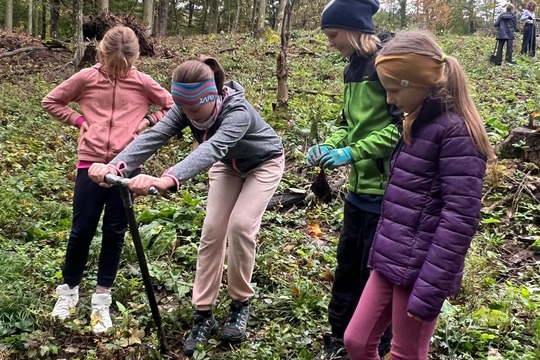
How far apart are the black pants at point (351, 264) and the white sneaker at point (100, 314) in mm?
1514

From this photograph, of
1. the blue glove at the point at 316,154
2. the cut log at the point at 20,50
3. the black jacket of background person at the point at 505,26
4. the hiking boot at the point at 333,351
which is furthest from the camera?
the black jacket of background person at the point at 505,26

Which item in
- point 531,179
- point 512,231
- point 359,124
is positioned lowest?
point 512,231

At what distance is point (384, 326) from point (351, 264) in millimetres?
649

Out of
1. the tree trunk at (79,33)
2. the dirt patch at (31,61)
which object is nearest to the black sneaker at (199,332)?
the tree trunk at (79,33)

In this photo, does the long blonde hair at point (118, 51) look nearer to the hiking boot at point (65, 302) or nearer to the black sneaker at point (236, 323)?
the hiking boot at point (65, 302)

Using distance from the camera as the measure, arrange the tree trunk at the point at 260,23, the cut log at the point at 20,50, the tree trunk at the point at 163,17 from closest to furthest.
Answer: the cut log at the point at 20,50, the tree trunk at the point at 260,23, the tree trunk at the point at 163,17

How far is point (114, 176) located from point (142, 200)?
3295 millimetres

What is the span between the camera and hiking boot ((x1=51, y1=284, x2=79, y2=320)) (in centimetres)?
360

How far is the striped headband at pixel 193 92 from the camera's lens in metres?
2.91

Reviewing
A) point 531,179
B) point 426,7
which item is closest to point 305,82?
point 531,179

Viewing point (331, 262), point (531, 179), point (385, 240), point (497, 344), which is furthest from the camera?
point (531, 179)

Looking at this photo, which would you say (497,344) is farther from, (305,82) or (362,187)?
(305,82)

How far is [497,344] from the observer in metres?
3.42

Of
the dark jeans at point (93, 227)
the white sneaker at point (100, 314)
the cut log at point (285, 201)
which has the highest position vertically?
the dark jeans at point (93, 227)
